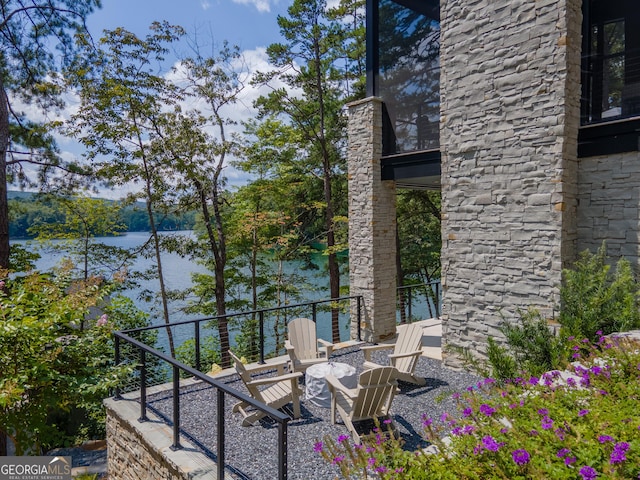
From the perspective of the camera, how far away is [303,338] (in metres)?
6.41

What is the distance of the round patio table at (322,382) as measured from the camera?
5160 millimetres

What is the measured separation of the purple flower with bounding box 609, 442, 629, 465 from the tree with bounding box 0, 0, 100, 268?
9487mm

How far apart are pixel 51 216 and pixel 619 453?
15.2 metres

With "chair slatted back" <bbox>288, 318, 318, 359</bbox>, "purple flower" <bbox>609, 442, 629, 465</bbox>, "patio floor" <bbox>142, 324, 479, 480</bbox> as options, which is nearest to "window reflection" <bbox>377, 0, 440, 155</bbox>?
"chair slatted back" <bbox>288, 318, 318, 359</bbox>

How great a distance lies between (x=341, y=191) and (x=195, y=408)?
11.5 metres

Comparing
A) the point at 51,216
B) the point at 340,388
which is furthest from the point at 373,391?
the point at 51,216

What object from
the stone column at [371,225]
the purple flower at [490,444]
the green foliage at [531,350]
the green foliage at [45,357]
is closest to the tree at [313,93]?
the stone column at [371,225]

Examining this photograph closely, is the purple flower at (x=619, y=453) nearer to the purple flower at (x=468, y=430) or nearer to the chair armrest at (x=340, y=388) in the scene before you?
the purple flower at (x=468, y=430)

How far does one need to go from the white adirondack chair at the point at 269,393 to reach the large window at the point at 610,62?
5.12 m

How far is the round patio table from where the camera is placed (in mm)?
5160

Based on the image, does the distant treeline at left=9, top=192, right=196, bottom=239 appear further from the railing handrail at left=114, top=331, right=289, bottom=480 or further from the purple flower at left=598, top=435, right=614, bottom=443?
the purple flower at left=598, top=435, right=614, bottom=443

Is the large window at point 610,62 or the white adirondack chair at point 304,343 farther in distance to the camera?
the white adirondack chair at point 304,343

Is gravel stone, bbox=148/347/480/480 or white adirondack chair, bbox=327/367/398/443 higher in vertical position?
white adirondack chair, bbox=327/367/398/443

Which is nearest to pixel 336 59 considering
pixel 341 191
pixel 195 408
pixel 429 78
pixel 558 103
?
pixel 341 191
